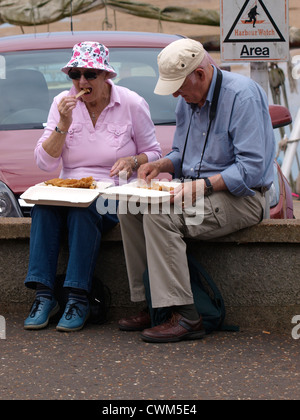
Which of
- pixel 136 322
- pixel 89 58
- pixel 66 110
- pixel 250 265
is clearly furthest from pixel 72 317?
pixel 89 58

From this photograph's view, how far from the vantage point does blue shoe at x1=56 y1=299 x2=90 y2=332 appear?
5.04m

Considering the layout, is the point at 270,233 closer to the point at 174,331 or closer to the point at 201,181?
the point at 201,181

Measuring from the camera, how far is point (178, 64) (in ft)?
15.9

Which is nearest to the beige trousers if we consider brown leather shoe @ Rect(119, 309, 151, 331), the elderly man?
the elderly man

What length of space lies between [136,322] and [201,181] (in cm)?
87

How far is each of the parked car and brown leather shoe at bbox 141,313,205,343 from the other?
3.72 ft

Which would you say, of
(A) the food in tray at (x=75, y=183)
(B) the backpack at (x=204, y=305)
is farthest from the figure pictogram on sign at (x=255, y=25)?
(B) the backpack at (x=204, y=305)

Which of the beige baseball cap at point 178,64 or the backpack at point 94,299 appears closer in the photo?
the beige baseball cap at point 178,64

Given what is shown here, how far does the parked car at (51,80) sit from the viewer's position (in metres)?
5.90

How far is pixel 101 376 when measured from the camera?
4363mm

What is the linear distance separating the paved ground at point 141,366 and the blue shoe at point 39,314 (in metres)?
0.04

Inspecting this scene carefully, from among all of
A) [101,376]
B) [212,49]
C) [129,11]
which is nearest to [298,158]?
[212,49]

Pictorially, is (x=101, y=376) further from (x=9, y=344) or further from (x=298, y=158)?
(x=298, y=158)

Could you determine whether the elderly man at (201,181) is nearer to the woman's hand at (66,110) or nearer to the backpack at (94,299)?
the backpack at (94,299)
